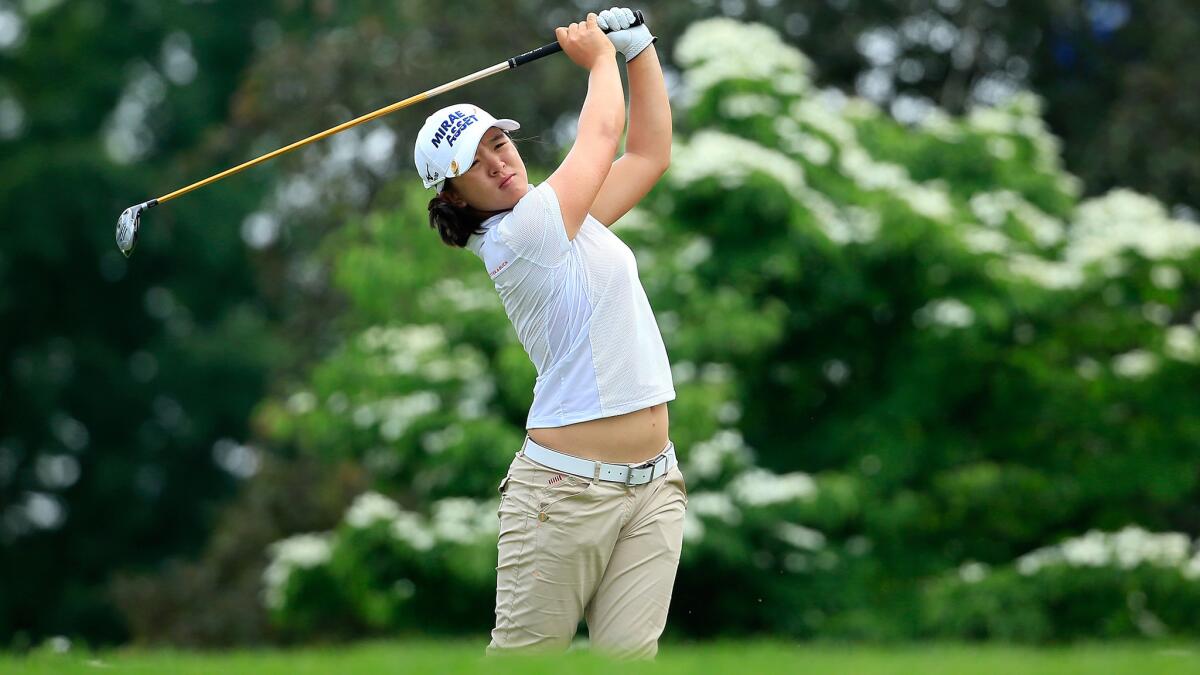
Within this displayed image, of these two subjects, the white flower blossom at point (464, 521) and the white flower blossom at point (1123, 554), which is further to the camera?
the white flower blossom at point (1123, 554)

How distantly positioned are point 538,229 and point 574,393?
451 millimetres

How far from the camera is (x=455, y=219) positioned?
452cm

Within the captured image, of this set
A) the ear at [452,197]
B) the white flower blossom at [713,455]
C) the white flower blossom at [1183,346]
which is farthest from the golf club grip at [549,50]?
the white flower blossom at [1183,346]

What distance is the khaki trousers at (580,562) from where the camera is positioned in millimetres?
4387

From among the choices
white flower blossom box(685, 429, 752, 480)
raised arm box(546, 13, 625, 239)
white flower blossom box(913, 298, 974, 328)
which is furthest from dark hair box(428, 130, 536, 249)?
white flower blossom box(913, 298, 974, 328)

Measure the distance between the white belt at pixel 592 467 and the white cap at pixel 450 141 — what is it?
28.8 inches

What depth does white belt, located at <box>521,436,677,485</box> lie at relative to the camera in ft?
14.4

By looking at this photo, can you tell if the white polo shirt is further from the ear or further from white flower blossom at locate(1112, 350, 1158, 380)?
white flower blossom at locate(1112, 350, 1158, 380)

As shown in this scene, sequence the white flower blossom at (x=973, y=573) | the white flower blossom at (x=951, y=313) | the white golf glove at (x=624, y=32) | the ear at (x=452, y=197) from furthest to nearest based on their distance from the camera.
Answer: the white flower blossom at (x=951, y=313)
the white flower blossom at (x=973, y=573)
the white golf glove at (x=624, y=32)
the ear at (x=452, y=197)

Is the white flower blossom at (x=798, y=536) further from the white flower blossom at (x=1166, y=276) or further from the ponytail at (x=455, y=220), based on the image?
the ponytail at (x=455, y=220)

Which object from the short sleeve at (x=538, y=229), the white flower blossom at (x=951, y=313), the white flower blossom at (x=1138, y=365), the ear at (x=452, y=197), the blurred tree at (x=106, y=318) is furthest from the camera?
the blurred tree at (x=106, y=318)

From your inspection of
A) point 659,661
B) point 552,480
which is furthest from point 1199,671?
point 552,480

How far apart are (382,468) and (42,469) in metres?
17.4

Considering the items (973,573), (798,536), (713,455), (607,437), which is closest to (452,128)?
(607,437)
